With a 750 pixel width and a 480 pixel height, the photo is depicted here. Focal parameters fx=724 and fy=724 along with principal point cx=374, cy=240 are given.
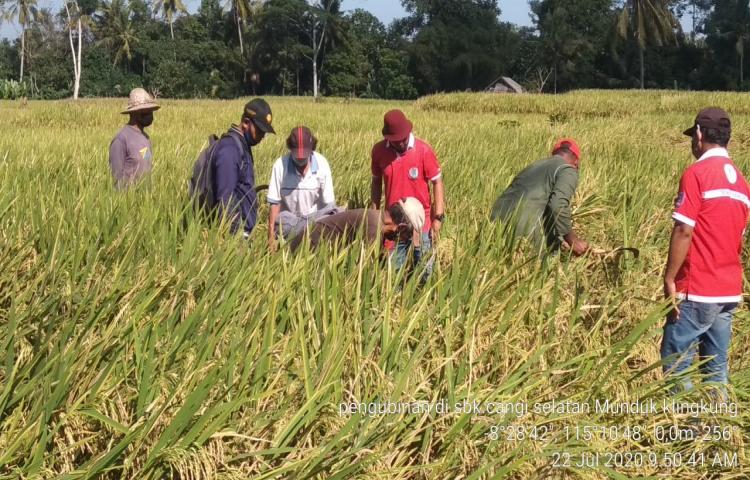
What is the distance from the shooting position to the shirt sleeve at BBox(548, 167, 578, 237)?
12.3 ft

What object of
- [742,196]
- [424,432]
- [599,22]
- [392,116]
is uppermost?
[599,22]

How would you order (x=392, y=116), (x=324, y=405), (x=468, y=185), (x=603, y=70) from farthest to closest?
(x=603, y=70) < (x=468, y=185) < (x=392, y=116) < (x=324, y=405)

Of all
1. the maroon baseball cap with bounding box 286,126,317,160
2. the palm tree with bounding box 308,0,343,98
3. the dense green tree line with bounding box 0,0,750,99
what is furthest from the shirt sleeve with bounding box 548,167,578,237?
the palm tree with bounding box 308,0,343,98

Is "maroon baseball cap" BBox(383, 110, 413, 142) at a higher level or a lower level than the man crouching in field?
higher

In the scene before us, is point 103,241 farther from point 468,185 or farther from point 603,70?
point 603,70

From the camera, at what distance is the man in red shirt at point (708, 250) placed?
2.87m

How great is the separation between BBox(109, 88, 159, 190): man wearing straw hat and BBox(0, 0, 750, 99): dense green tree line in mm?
40420

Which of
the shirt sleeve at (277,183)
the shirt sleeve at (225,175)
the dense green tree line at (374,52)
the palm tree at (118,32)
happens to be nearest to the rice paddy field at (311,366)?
the shirt sleeve at (225,175)

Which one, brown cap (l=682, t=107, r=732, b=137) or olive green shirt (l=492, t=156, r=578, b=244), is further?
olive green shirt (l=492, t=156, r=578, b=244)

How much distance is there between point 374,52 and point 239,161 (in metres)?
52.0

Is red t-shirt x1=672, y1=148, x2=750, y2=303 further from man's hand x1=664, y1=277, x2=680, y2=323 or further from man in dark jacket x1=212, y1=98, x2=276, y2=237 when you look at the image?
man in dark jacket x1=212, y1=98, x2=276, y2=237

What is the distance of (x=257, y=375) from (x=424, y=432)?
21.3 inches

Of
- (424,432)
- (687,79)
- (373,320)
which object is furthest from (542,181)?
(687,79)

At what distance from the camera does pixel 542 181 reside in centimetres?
390
